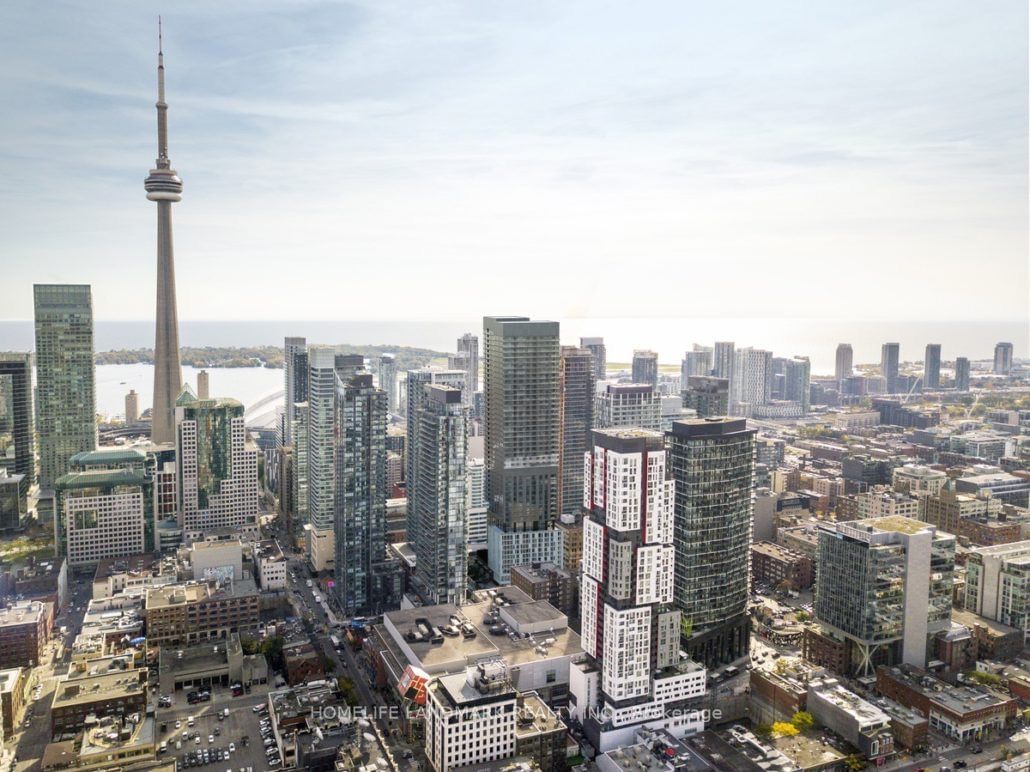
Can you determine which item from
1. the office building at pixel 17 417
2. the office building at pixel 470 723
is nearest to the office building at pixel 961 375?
the office building at pixel 470 723

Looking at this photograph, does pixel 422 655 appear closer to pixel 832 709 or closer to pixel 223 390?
pixel 832 709

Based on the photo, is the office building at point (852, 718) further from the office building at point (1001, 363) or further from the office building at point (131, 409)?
the office building at point (131, 409)

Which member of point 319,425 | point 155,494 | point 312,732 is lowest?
point 312,732

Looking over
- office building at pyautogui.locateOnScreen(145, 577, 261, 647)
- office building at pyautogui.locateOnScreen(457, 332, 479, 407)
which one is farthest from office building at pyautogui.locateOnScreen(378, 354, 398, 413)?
office building at pyautogui.locateOnScreen(145, 577, 261, 647)

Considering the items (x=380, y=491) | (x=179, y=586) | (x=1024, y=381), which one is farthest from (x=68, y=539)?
(x=1024, y=381)

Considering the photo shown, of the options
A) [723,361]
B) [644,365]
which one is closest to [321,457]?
[644,365]

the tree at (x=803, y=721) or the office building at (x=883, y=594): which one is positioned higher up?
the office building at (x=883, y=594)

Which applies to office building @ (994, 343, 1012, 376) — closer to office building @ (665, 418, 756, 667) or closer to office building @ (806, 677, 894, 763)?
office building @ (665, 418, 756, 667)
